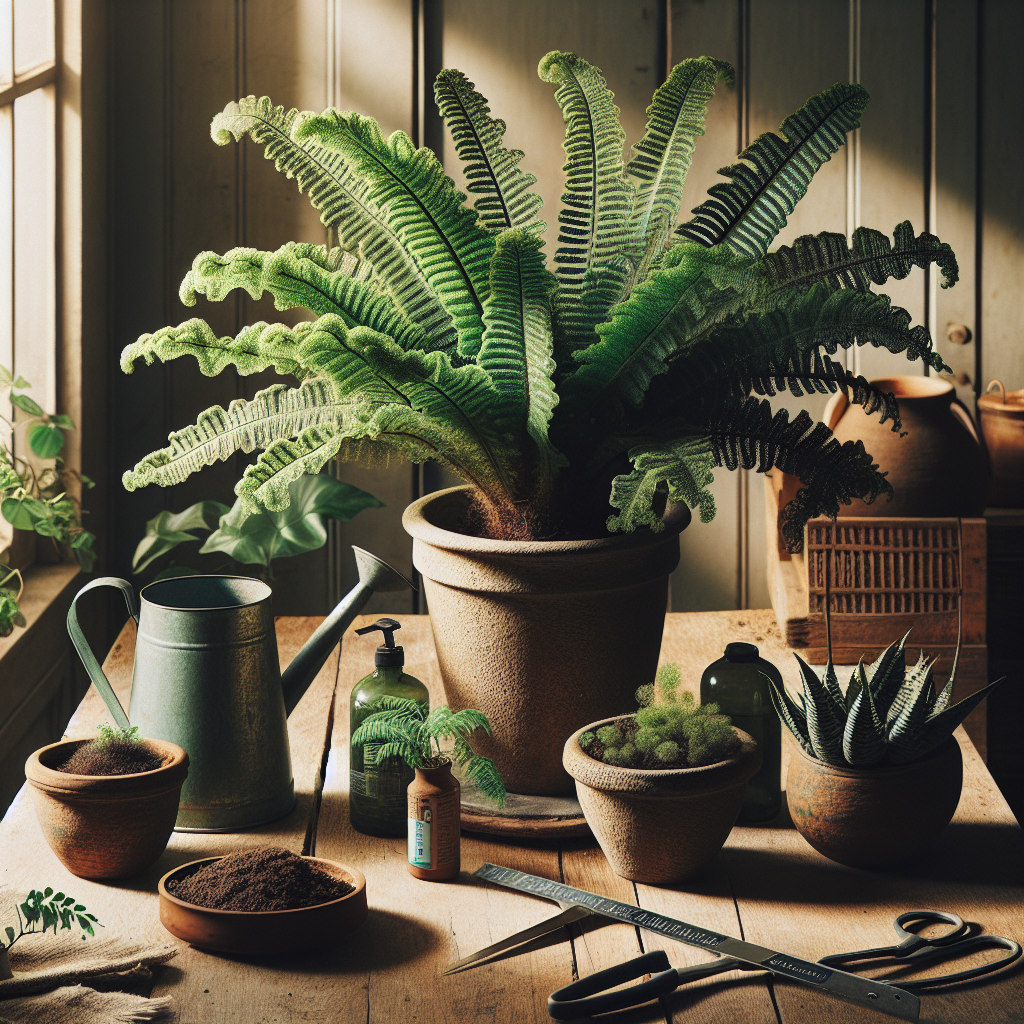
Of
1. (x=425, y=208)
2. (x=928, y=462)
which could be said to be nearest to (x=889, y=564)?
(x=928, y=462)

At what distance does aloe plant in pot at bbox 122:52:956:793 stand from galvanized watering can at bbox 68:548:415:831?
12 centimetres

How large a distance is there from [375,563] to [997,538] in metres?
1.10

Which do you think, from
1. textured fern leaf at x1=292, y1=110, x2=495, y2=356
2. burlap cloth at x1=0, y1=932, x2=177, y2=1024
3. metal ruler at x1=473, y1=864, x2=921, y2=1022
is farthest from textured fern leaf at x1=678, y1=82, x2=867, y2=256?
burlap cloth at x1=0, y1=932, x2=177, y2=1024

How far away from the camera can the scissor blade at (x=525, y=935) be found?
2.77ft

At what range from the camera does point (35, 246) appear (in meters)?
1.92

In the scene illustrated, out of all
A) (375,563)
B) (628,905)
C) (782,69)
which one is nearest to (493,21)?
(782,69)

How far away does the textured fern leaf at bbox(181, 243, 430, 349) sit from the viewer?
1000 millimetres

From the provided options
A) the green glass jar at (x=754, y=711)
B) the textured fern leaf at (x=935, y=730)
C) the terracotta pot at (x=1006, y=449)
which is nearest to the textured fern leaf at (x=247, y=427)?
the green glass jar at (x=754, y=711)

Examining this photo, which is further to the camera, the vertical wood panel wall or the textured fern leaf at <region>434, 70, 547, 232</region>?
the vertical wood panel wall

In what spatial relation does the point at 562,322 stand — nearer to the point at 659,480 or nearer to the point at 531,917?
the point at 659,480

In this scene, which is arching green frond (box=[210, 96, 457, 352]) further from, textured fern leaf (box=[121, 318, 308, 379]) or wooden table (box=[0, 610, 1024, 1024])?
wooden table (box=[0, 610, 1024, 1024])

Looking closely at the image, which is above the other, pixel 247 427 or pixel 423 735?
pixel 247 427

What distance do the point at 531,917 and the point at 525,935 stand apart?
0.05m

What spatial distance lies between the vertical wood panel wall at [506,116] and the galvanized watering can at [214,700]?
1195 millimetres
